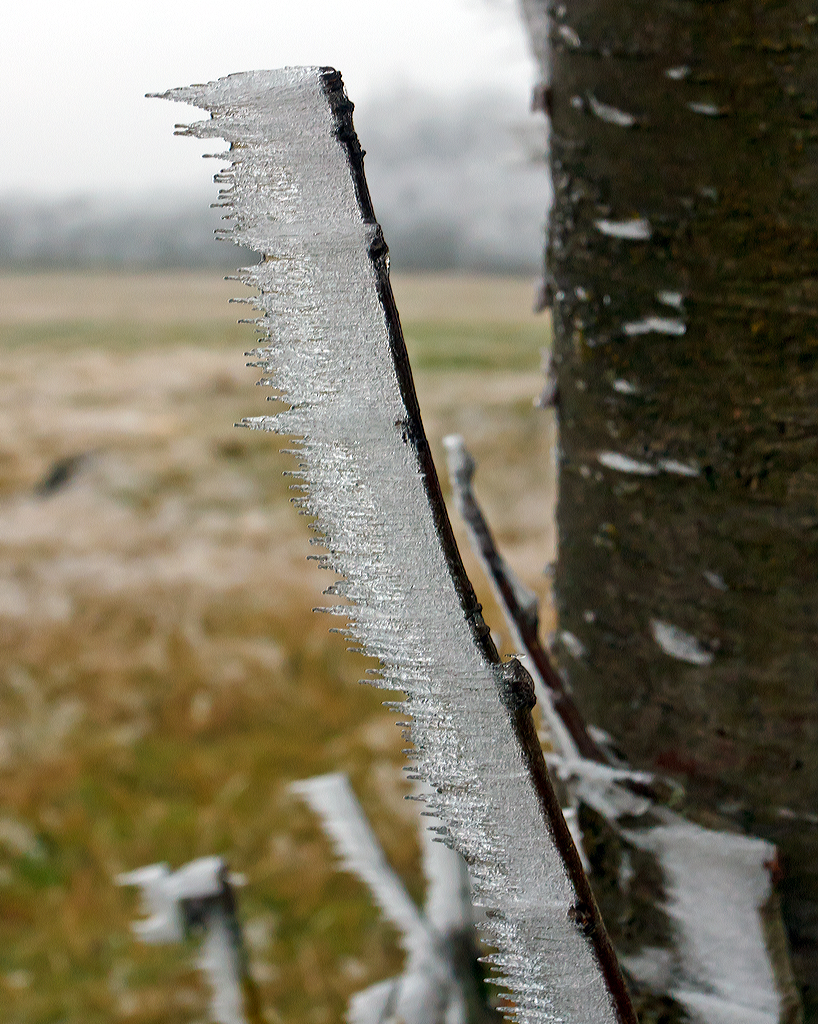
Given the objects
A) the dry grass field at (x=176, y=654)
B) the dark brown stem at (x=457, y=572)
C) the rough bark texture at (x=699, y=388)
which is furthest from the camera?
the dry grass field at (x=176, y=654)

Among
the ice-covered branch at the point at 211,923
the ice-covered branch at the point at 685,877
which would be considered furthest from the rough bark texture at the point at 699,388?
the ice-covered branch at the point at 211,923

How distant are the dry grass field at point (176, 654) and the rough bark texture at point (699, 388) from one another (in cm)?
39

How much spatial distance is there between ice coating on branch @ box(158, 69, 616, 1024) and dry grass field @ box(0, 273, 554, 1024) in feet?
1.95

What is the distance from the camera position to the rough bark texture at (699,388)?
0.36m

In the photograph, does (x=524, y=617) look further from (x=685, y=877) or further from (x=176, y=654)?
(x=176, y=654)

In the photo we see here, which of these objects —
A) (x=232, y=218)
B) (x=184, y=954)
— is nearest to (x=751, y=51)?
(x=232, y=218)

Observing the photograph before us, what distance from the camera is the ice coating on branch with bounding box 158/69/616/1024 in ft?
0.72

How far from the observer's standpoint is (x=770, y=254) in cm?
37

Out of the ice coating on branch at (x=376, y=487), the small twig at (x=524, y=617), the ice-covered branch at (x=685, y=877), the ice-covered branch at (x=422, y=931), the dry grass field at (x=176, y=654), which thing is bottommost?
the dry grass field at (x=176, y=654)

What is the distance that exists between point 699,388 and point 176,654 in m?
1.25

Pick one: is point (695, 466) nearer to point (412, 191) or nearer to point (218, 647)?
point (218, 647)

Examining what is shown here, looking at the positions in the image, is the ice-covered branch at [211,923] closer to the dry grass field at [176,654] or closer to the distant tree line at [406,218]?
the dry grass field at [176,654]

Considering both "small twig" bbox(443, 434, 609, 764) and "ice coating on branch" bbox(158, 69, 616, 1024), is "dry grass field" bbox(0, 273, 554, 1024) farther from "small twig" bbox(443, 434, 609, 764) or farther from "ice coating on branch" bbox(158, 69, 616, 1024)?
"ice coating on branch" bbox(158, 69, 616, 1024)

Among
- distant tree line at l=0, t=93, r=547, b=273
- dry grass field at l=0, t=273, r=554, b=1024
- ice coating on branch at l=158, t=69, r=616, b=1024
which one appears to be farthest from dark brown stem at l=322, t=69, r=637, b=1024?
distant tree line at l=0, t=93, r=547, b=273
